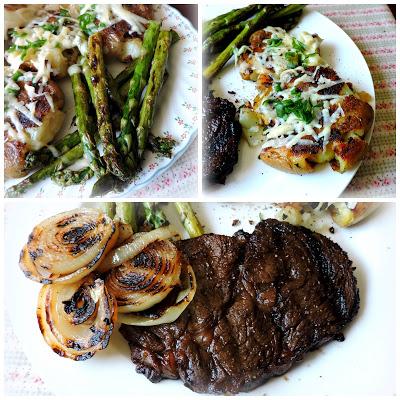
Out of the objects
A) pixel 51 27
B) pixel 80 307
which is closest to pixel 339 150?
pixel 80 307

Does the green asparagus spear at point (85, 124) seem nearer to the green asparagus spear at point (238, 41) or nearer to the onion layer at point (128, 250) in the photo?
the onion layer at point (128, 250)

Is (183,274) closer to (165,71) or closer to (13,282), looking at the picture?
(13,282)

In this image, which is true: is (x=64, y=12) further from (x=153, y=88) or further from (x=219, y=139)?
(x=219, y=139)

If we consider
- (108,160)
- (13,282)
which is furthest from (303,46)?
(13,282)

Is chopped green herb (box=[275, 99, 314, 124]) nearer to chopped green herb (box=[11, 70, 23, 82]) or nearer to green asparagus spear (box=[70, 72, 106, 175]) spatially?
green asparagus spear (box=[70, 72, 106, 175])

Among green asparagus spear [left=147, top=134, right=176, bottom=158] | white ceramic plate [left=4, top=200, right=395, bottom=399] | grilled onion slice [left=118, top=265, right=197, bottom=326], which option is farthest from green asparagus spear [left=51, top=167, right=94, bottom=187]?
grilled onion slice [left=118, top=265, right=197, bottom=326]
